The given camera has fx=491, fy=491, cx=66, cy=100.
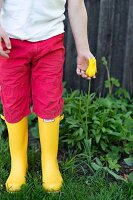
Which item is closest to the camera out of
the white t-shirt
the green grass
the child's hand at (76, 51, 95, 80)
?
the white t-shirt

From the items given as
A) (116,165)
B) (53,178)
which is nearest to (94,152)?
(116,165)

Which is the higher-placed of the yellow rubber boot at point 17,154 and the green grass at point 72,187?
the yellow rubber boot at point 17,154

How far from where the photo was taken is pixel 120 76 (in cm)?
389

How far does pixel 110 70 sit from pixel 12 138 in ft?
4.41

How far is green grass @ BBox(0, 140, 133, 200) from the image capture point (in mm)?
2689

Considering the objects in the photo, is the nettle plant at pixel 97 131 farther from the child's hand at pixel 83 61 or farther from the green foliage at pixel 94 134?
the child's hand at pixel 83 61

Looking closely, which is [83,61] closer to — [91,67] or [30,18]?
[91,67]

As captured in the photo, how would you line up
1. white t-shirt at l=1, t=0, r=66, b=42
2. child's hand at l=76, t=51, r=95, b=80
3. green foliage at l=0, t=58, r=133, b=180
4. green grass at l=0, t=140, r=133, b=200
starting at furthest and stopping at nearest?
green foliage at l=0, t=58, r=133, b=180, green grass at l=0, t=140, r=133, b=200, child's hand at l=76, t=51, r=95, b=80, white t-shirt at l=1, t=0, r=66, b=42

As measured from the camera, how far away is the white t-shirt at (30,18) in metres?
2.47

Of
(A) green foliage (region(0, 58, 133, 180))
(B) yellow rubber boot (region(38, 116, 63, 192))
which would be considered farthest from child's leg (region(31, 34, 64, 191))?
(A) green foliage (region(0, 58, 133, 180))

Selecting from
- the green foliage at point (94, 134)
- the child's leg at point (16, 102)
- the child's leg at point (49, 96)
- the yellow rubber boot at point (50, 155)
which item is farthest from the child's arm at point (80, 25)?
the green foliage at point (94, 134)

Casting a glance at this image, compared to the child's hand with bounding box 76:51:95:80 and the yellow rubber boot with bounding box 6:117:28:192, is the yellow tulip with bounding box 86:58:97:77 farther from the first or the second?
the yellow rubber boot with bounding box 6:117:28:192

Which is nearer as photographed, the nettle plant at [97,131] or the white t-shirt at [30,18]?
the white t-shirt at [30,18]

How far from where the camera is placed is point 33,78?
8.79 feet
